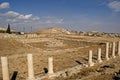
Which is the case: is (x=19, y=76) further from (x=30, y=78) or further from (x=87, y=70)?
(x=87, y=70)

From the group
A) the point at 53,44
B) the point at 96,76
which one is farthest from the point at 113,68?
the point at 53,44

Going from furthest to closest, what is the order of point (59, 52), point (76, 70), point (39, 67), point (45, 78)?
point (59, 52), point (39, 67), point (76, 70), point (45, 78)

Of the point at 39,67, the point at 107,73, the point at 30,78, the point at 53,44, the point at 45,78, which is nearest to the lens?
the point at 30,78

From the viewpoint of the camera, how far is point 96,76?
10.8 m

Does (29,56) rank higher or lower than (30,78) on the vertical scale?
higher

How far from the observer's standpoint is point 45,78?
10211mm

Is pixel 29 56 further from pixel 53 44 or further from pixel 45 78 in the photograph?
pixel 53 44

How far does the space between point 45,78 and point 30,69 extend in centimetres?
125

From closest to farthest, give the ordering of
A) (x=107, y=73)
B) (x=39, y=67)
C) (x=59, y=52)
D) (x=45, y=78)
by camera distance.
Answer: (x=45, y=78), (x=107, y=73), (x=39, y=67), (x=59, y=52)

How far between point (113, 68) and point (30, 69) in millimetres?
6710

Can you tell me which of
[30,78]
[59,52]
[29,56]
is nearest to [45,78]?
[30,78]

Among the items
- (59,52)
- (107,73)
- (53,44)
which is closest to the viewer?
(107,73)

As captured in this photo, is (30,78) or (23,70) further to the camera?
(23,70)

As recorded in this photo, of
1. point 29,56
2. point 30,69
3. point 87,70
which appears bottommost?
point 87,70
